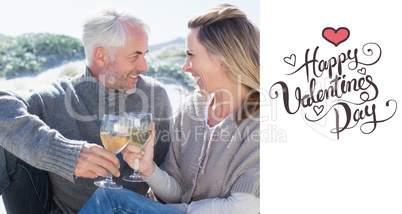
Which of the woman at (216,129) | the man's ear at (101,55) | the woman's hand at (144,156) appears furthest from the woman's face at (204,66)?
the man's ear at (101,55)

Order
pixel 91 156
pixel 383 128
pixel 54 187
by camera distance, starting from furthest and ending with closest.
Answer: pixel 54 187
pixel 91 156
pixel 383 128

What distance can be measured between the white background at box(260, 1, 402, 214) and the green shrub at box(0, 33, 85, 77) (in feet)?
35.5

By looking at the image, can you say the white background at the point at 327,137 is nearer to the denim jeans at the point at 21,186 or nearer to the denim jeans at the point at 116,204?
the denim jeans at the point at 116,204

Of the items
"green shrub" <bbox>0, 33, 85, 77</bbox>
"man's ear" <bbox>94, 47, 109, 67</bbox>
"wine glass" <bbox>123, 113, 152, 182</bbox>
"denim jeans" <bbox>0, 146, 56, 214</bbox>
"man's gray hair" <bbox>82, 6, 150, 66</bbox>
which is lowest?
"green shrub" <bbox>0, 33, 85, 77</bbox>

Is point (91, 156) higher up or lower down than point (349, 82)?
lower down

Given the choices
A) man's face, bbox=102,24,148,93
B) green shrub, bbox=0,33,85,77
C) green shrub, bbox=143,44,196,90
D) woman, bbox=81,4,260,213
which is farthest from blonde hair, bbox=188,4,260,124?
green shrub, bbox=0,33,85,77

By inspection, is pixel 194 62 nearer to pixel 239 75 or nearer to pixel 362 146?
pixel 239 75

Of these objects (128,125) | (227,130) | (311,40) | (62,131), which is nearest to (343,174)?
(311,40)

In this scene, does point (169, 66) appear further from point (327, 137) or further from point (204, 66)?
point (327, 137)

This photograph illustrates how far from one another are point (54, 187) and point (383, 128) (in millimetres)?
1863

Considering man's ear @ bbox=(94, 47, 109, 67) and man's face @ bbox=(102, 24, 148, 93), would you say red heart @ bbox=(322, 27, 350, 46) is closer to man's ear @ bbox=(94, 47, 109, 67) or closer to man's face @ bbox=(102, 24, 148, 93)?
man's face @ bbox=(102, 24, 148, 93)

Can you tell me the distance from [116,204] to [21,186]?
75 centimetres

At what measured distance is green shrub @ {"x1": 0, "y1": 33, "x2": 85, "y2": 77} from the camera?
1169 cm

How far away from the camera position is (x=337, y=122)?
72.2 inches
